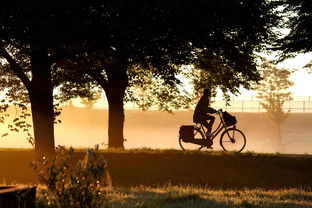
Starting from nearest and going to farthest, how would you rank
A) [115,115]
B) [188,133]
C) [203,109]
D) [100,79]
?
[203,109] < [188,133] < [100,79] < [115,115]

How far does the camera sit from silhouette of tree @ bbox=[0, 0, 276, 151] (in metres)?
13.8

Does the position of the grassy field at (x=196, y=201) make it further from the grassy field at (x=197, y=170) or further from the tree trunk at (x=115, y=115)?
the tree trunk at (x=115, y=115)

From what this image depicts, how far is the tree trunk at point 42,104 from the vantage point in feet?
55.5

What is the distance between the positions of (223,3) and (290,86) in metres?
57.7

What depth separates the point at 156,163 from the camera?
18359 mm

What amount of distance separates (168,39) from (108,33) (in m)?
2.25

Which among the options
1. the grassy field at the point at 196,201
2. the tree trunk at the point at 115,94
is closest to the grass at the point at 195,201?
the grassy field at the point at 196,201

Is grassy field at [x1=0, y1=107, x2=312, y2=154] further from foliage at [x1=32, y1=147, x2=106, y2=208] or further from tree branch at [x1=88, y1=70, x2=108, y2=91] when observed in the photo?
foliage at [x1=32, y1=147, x2=106, y2=208]

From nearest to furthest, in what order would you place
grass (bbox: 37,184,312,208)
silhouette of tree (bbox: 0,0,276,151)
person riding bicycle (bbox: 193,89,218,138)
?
grass (bbox: 37,184,312,208) < silhouette of tree (bbox: 0,0,276,151) < person riding bicycle (bbox: 193,89,218,138)

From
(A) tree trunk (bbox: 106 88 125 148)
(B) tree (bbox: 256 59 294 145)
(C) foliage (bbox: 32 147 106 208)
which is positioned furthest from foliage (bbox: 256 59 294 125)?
(C) foliage (bbox: 32 147 106 208)

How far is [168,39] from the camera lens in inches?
631

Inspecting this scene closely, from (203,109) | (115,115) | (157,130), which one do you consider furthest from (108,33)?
(157,130)

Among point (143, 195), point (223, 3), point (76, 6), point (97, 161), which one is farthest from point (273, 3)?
point (97, 161)

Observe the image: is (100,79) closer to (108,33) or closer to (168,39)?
(168,39)
